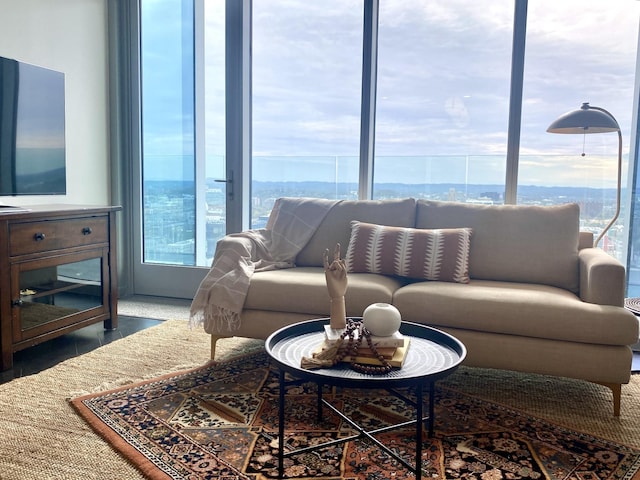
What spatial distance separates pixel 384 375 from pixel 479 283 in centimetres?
133

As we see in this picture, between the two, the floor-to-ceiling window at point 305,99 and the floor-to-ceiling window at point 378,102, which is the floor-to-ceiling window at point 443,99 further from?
the floor-to-ceiling window at point 305,99

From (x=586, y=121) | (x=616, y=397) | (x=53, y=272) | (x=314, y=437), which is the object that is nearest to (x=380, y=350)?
(x=314, y=437)

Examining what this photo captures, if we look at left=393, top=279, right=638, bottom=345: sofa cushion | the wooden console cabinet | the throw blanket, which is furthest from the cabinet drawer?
left=393, top=279, right=638, bottom=345: sofa cushion

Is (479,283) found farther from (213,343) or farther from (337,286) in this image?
(213,343)

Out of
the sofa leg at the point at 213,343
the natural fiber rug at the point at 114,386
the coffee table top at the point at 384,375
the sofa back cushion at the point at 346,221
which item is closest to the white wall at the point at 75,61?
the natural fiber rug at the point at 114,386

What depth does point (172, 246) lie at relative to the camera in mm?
4238

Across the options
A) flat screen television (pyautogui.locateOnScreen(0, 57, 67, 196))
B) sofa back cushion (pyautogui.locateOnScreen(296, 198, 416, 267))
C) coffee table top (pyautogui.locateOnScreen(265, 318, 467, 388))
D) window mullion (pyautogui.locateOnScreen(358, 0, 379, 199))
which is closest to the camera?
coffee table top (pyautogui.locateOnScreen(265, 318, 467, 388))

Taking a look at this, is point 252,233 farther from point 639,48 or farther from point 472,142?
point 639,48

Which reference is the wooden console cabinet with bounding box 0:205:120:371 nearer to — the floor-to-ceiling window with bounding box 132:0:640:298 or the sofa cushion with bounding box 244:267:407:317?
the floor-to-ceiling window with bounding box 132:0:640:298

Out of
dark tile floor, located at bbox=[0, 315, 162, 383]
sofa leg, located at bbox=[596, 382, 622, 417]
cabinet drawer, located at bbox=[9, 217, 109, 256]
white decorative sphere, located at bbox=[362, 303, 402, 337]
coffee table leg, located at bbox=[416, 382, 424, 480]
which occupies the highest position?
cabinet drawer, located at bbox=[9, 217, 109, 256]

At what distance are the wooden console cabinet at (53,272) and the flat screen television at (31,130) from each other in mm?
205

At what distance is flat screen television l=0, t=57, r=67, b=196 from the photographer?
290cm

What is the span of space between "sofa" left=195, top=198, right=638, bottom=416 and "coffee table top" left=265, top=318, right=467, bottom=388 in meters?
0.48

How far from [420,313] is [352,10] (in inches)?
90.5
